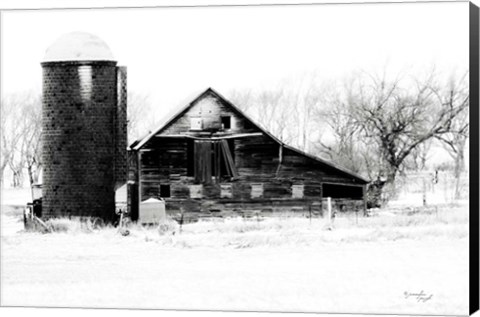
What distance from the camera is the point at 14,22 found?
15938mm

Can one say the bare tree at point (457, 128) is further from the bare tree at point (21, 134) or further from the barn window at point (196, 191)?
the bare tree at point (21, 134)

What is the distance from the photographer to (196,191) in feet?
55.7

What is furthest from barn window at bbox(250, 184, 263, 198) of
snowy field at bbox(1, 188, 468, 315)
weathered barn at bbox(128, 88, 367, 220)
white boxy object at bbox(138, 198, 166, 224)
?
white boxy object at bbox(138, 198, 166, 224)

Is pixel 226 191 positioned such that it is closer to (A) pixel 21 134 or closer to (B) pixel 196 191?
(B) pixel 196 191

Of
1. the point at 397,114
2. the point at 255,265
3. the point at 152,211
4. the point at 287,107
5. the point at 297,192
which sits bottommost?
the point at 255,265

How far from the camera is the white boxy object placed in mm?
16188

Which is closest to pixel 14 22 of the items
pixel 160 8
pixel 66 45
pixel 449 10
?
pixel 66 45

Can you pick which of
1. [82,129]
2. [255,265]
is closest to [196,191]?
[82,129]

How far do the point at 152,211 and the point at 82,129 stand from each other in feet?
6.15

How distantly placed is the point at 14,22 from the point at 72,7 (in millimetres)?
829

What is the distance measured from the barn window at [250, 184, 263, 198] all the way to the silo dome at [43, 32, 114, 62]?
258 cm

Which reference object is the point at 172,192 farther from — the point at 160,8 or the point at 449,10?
the point at 449,10

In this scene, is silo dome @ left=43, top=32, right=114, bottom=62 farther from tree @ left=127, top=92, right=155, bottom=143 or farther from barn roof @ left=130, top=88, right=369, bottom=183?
barn roof @ left=130, top=88, right=369, bottom=183

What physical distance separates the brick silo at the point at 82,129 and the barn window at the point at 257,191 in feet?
6.12
